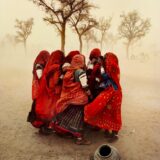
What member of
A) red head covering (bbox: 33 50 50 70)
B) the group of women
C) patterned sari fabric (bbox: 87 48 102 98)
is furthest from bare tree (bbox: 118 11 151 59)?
the group of women

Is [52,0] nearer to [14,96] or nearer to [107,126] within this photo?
[14,96]

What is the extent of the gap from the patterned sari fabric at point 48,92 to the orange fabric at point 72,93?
248mm

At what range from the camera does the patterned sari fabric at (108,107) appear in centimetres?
487

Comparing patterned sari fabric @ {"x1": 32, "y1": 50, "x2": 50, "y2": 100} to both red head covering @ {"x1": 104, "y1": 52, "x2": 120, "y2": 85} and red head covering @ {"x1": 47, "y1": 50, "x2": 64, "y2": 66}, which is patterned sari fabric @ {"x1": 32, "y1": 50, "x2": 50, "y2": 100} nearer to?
red head covering @ {"x1": 47, "y1": 50, "x2": 64, "y2": 66}

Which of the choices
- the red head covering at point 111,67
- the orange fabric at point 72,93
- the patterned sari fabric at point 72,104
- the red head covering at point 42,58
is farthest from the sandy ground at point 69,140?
the red head covering at point 42,58

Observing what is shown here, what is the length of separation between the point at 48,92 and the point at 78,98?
0.67m

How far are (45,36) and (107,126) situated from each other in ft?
408

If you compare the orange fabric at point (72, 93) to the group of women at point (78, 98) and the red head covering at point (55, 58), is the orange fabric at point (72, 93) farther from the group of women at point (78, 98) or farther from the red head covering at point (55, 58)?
the red head covering at point (55, 58)

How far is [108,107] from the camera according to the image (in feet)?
16.4

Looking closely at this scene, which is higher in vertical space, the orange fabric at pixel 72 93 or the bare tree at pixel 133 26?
the bare tree at pixel 133 26

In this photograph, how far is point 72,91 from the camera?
4.98 m

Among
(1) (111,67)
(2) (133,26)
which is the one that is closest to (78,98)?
(1) (111,67)

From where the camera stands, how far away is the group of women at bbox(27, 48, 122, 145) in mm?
4910

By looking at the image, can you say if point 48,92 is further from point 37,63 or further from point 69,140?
point 69,140
